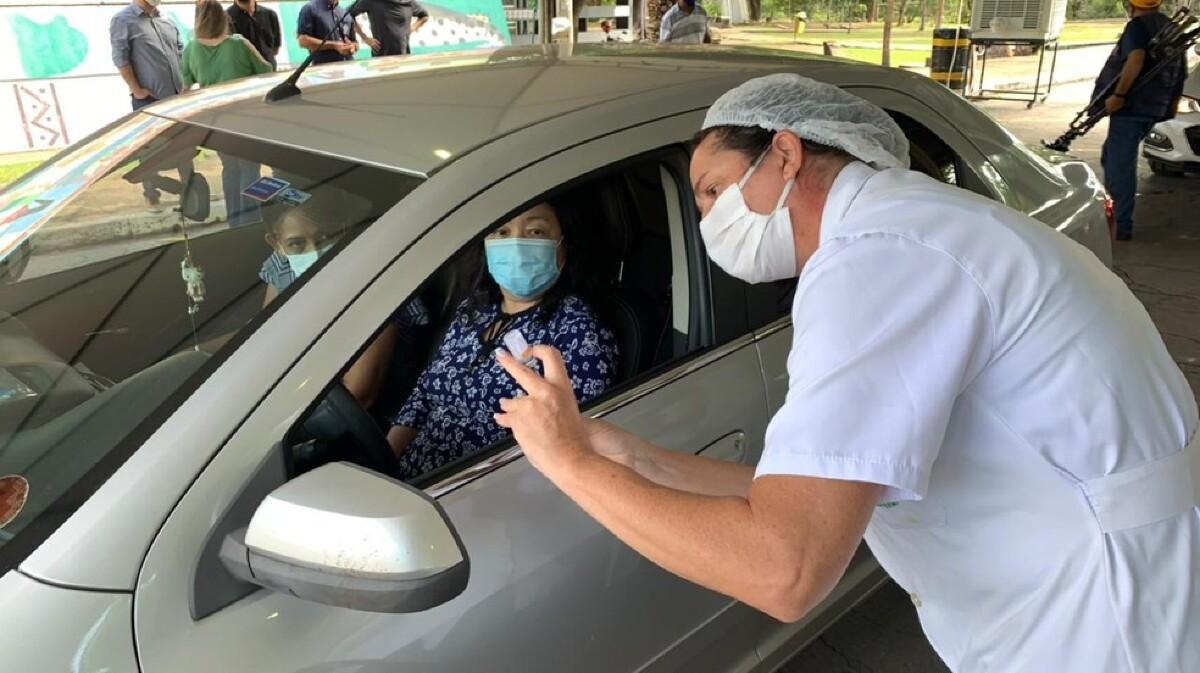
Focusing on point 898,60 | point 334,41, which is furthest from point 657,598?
point 898,60

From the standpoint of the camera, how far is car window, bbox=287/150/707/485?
6.34 ft

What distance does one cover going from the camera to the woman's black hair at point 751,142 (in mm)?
1290

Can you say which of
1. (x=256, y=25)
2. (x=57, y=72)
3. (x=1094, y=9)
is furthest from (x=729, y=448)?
(x=1094, y=9)

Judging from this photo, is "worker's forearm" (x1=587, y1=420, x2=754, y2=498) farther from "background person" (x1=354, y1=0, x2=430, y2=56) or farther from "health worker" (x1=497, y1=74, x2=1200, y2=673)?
"background person" (x1=354, y1=0, x2=430, y2=56)

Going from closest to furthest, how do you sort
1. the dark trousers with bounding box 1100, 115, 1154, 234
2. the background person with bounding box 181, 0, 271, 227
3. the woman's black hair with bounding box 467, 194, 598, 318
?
the woman's black hair with bounding box 467, 194, 598, 318, the background person with bounding box 181, 0, 271, 227, the dark trousers with bounding box 1100, 115, 1154, 234

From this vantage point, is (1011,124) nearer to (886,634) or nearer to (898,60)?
(898,60)

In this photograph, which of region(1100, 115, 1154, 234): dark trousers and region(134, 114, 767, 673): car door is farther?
region(1100, 115, 1154, 234): dark trousers

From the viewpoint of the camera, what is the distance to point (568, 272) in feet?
6.90

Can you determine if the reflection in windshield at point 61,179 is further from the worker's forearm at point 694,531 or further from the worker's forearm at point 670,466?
the worker's forearm at point 694,531

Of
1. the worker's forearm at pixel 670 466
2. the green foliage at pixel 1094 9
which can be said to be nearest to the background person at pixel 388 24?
the worker's forearm at pixel 670 466

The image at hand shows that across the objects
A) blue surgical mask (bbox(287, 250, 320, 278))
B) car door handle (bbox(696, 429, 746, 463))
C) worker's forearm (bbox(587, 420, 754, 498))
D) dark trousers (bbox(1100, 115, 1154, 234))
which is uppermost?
blue surgical mask (bbox(287, 250, 320, 278))

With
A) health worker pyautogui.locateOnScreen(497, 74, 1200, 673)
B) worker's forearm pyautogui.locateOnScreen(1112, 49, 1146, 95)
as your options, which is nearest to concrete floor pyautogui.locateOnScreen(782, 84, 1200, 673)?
worker's forearm pyautogui.locateOnScreen(1112, 49, 1146, 95)

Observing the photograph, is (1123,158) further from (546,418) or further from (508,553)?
(546,418)

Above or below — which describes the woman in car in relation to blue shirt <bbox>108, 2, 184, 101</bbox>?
below
